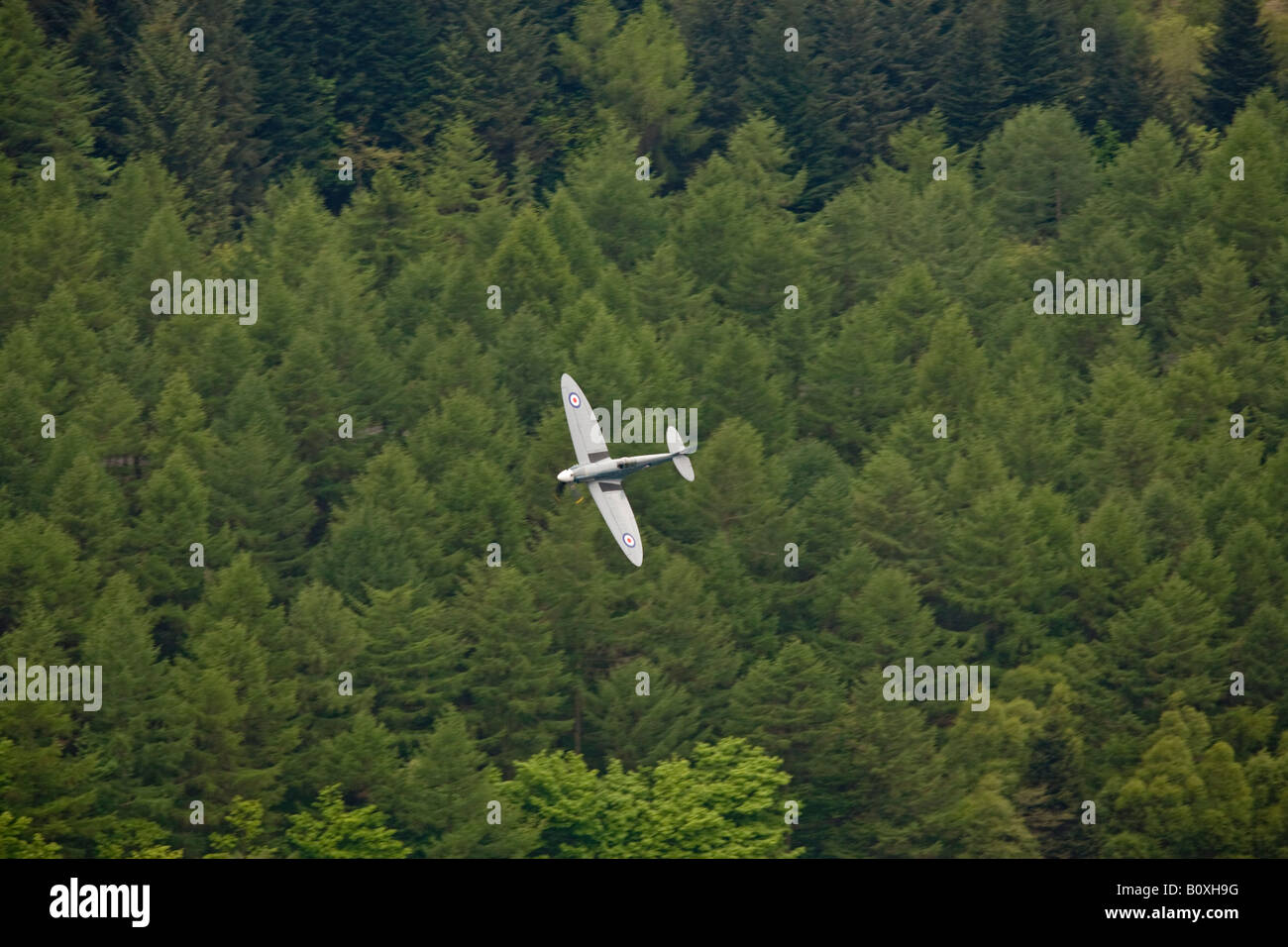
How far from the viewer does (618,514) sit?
48.2m

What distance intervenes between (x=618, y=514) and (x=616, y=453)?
1343 centimetres

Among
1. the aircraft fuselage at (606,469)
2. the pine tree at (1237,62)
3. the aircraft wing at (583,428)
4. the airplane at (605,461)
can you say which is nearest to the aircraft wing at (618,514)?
the airplane at (605,461)

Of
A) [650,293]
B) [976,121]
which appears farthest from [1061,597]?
[976,121]

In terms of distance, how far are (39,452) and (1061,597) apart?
36457mm

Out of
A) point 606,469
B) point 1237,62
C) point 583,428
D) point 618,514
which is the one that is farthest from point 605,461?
point 1237,62

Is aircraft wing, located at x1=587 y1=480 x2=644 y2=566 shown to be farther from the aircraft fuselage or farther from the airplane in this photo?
the aircraft fuselage

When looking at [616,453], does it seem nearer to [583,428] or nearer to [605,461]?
[583,428]

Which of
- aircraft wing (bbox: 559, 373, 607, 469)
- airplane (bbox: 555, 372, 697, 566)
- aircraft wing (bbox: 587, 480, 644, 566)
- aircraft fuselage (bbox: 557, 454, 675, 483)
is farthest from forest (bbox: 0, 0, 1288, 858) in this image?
aircraft fuselage (bbox: 557, 454, 675, 483)

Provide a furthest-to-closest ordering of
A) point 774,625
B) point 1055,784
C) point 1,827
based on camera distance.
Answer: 1. point 774,625
2. point 1055,784
3. point 1,827

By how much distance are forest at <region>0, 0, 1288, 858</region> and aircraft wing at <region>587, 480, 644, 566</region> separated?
30.6 ft

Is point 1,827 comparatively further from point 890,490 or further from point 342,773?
point 890,490

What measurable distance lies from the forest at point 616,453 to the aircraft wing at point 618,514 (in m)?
9.33

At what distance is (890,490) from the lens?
2539 inches

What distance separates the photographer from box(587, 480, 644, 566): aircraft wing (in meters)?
48.0
